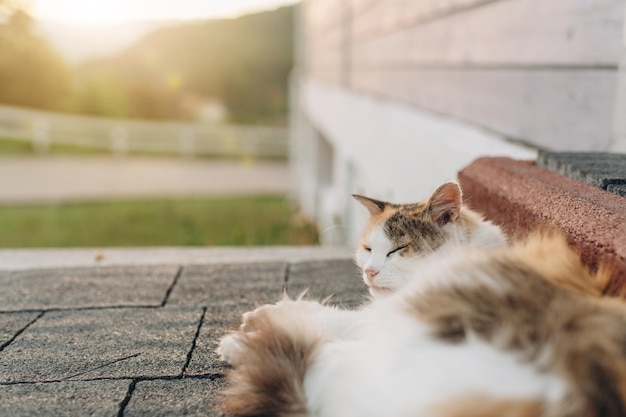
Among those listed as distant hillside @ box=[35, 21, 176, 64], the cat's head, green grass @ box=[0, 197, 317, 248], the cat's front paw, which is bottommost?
green grass @ box=[0, 197, 317, 248]

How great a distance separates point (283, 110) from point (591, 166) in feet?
71.4

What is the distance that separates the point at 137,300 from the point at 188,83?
21952 mm

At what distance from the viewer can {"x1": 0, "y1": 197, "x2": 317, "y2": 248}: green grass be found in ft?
22.0

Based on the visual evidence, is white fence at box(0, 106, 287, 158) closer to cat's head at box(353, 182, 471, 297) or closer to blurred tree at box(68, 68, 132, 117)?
blurred tree at box(68, 68, 132, 117)

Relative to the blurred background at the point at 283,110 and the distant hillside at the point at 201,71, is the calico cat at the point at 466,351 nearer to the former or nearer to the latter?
the blurred background at the point at 283,110

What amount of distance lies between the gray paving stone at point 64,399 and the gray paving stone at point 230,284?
0.69 metres

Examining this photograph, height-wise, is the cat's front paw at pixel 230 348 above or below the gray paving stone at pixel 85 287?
above

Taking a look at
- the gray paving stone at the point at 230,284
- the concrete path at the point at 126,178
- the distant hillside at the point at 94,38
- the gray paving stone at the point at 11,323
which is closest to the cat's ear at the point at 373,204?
the gray paving stone at the point at 230,284

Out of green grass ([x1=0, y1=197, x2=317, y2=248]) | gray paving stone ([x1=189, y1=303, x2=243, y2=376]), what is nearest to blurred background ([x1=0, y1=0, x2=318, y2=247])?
green grass ([x1=0, y1=197, x2=317, y2=248])

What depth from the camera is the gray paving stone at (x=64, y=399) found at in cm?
132


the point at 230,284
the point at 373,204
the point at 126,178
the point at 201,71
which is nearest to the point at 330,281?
the point at 230,284

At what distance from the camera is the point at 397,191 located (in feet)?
13.7

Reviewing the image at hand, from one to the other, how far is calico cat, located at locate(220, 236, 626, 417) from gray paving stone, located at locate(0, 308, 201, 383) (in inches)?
15.7

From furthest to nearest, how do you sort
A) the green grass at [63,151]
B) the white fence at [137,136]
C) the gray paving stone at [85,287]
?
the white fence at [137,136]
the green grass at [63,151]
the gray paving stone at [85,287]
